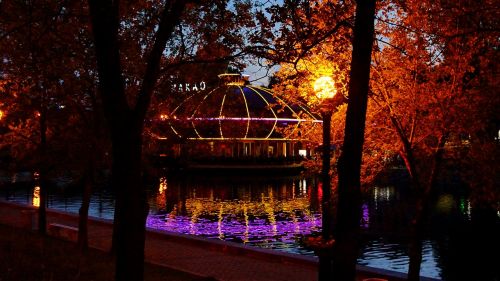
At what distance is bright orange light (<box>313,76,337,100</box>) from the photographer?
1026 centimetres

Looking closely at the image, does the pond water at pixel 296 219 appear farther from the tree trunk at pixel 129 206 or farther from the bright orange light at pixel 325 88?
the tree trunk at pixel 129 206

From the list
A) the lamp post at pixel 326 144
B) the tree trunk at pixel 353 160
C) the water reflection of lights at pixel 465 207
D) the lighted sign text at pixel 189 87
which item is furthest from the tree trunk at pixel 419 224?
the water reflection of lights at pixel 465 207

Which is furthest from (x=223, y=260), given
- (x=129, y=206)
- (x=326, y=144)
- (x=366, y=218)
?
(x=366, y=218)

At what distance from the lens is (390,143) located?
519 inches

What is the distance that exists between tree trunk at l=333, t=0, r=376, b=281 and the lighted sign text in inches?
282

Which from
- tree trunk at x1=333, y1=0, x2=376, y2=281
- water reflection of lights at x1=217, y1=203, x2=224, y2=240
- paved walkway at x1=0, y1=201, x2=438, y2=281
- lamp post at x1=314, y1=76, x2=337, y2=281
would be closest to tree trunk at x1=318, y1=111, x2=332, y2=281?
lamp post at x1=314, y1=76, x2=337, y2=281

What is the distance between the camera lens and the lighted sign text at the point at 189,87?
14414 millimetres

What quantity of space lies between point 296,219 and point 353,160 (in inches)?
877

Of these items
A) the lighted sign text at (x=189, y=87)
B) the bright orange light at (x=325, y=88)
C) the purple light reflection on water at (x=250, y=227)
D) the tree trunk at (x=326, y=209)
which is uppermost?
the lighted sign text at (x=189, y=87)

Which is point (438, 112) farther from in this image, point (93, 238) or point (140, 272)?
point (93, 238)

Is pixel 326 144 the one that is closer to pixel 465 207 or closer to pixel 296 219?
pixel 296 219

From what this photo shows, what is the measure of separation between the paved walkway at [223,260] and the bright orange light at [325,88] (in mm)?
4526

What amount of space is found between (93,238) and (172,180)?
3960cm

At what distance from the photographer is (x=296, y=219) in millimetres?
29188
